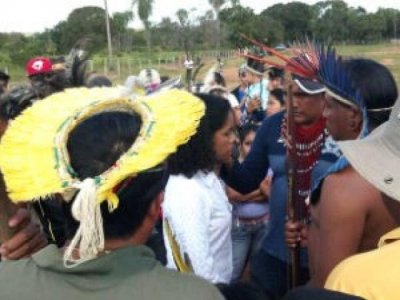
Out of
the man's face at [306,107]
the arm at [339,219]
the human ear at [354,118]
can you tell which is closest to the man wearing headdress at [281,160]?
the man's face at [306,107]

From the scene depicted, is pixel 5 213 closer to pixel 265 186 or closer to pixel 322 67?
pixel 322 67

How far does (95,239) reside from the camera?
1478 mm

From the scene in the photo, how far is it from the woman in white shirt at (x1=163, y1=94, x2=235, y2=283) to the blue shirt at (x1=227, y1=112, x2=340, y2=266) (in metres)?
0.45

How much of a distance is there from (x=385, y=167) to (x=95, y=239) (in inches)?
28.2

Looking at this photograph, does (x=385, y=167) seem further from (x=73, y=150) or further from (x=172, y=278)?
(x=73, y=150)

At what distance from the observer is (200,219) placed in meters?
2.78

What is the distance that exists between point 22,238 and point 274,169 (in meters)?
1.82

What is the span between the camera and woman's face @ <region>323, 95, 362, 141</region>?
2.72 meters

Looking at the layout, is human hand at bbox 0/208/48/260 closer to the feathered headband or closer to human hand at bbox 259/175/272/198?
the feathered headband

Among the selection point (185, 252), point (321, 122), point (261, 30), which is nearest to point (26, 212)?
point (185, 252)

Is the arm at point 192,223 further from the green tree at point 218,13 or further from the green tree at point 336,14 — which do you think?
the green tree at point 336,14

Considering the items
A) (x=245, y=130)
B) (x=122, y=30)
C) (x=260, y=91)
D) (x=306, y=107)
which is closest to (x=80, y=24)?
(x=122, y=30)

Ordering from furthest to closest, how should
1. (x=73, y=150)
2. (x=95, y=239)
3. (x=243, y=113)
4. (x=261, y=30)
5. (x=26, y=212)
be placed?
1. (x=261, y=30)
2. (x=243, y=113)
3. (x=26, y=212)
4. (x=73, y=150)
5. (x=95, y=239)

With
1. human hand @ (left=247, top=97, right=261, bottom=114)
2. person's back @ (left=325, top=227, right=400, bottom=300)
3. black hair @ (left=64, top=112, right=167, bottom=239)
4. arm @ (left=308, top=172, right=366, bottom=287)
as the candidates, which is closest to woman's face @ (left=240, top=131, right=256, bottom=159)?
human hand @ (left=247, top=97, right=261, bottom=114)
